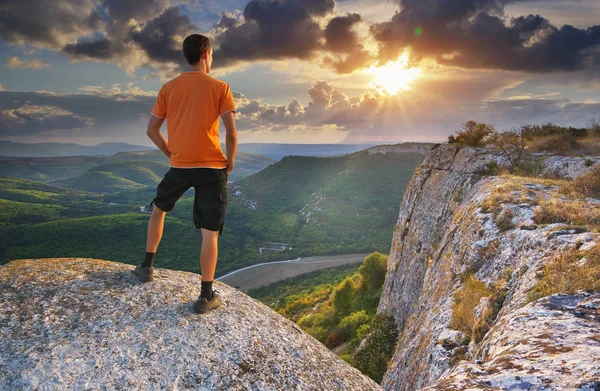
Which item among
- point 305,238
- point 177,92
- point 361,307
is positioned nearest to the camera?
point 177,92

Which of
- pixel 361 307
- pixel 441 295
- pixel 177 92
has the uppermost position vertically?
pixel 177 92

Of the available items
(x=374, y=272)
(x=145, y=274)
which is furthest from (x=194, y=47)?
(x=374, y=272)

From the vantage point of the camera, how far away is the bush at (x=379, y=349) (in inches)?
673

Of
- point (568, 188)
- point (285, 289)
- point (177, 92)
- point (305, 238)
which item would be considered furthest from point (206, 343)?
point (305, 238)

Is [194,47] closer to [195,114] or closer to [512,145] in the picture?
[195,114]

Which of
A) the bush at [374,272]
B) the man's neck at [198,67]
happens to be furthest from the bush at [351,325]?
the man's neck at [198,67]

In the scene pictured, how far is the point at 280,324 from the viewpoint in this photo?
19.4ft

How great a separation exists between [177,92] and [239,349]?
3.99m

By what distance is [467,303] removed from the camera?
6.04 meters

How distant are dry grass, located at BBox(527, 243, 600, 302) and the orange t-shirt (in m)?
5.12

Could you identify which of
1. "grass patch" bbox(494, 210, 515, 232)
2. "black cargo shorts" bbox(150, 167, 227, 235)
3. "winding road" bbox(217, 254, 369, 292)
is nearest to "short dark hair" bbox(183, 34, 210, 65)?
"black cargo shorts" bbox(150, 167, 227, 235)

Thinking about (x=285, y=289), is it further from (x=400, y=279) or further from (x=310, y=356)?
(x=310, y=356)

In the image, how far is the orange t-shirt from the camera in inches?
192

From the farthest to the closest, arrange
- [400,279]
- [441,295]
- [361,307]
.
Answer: [361,307] → [400,279] → [441,295]
